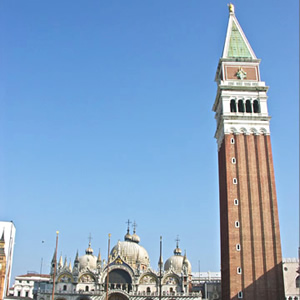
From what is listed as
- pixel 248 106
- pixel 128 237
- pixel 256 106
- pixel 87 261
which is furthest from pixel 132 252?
pixel 256 106

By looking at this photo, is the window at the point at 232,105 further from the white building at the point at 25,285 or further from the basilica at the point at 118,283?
the white building at the point at 25,285

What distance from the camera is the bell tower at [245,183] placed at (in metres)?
52.7

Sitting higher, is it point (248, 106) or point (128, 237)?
point (248, 106)

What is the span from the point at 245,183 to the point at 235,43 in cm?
2333

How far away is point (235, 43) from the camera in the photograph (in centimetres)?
6744

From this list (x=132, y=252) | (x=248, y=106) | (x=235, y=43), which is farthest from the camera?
(x=132, y=252)

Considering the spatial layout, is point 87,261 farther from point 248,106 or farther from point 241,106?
point 248,106

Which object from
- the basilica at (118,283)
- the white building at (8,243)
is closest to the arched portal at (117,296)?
the basilica at (118,283)

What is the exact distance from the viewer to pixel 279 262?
174 ft

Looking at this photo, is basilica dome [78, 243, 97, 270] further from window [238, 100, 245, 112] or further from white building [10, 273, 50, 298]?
window [238, 100, 245, 112]

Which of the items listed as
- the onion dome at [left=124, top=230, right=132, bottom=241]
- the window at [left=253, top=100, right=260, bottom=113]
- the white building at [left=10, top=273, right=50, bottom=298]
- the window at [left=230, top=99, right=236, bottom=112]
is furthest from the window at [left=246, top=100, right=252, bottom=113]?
the white building at [left=10, top=273, right=50, bottom=298]

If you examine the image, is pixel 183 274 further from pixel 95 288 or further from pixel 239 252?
pixel 239 252

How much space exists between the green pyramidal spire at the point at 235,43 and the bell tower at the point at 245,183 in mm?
151

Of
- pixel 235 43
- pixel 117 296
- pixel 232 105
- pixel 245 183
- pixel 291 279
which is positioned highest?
pixel 235 43
